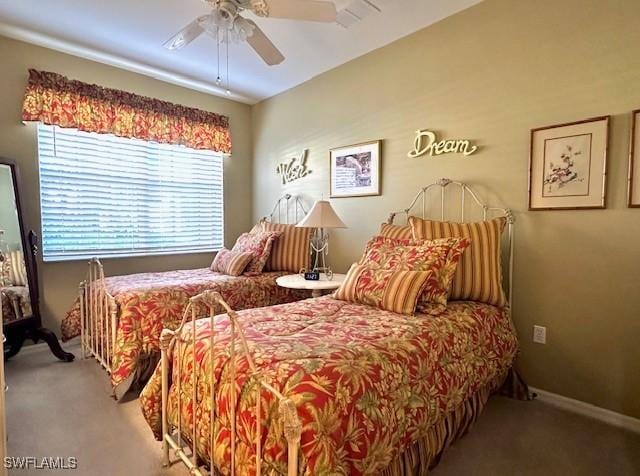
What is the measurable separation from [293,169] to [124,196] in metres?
1.73

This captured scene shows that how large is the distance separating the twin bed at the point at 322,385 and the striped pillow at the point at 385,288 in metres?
0.06

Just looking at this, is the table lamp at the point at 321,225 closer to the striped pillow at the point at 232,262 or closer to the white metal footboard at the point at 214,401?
the striped pillow at the point at 232,262

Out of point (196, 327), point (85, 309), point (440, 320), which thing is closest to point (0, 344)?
point (196, 327)

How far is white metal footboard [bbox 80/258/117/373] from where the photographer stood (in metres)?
2.46

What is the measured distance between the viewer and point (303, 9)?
1.93 metres

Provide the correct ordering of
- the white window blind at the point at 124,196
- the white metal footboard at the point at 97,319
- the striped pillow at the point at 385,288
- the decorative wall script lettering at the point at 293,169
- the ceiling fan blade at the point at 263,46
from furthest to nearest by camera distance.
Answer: the decorative wall script lettering at the point at 293,169, the white window blind at the point at 124,196, the white metal footboard at the point at 97,319, the ceiling fan blade at the point at 263,46, the striped pillow at the point at 385,288

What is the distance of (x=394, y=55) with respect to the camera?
2.96 m

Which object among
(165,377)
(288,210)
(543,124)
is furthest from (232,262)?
(543,124)

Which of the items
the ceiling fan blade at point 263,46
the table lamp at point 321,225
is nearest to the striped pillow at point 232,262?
the table lamp at point 321,225

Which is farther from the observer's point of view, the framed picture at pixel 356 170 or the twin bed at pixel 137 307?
the framed picture at pixel 356 170

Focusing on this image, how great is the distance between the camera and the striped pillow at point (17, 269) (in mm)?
2656

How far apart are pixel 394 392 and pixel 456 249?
1042 millimetres

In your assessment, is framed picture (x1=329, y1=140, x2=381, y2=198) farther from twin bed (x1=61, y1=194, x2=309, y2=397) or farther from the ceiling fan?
the ceiling fan

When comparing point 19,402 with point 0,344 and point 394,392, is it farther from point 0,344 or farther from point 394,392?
point 394,392
